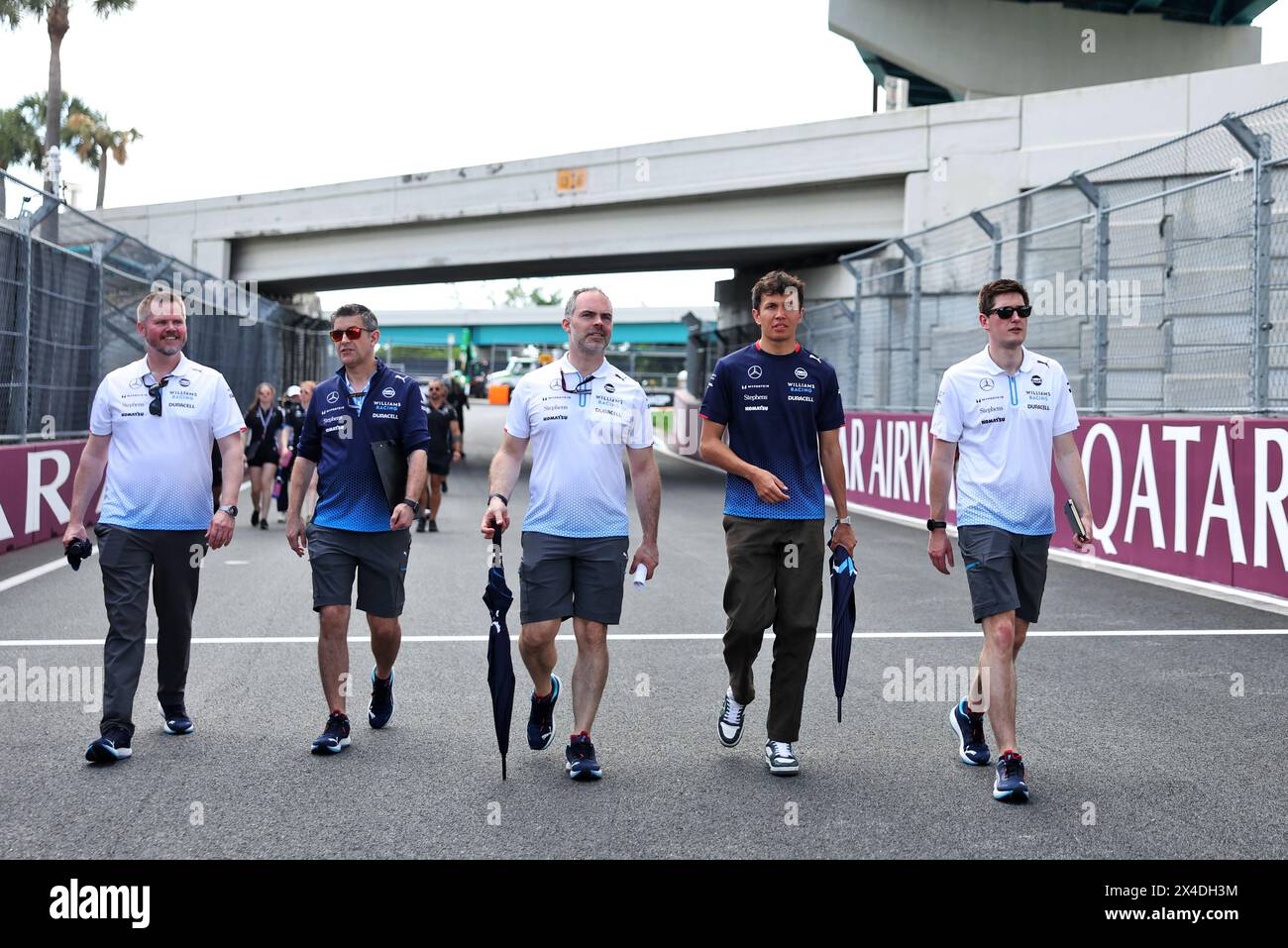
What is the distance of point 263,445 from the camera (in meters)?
15.9

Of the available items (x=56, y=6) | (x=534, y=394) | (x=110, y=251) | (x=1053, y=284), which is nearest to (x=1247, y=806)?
(x=534, y=394)

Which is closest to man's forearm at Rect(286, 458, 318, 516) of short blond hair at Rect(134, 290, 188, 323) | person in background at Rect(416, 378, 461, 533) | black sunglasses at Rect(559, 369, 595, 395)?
short blond hair at Rect(134, 290, 188, 323)

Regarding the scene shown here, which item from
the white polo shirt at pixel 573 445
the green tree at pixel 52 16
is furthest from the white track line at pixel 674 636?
the green tree at pixel 52 16

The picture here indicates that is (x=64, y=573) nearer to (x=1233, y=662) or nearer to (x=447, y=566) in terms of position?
(x=447, y=566)

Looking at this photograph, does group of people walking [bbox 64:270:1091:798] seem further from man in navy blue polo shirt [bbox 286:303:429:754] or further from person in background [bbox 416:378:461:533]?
person in background [bbox 416:378:461:533]

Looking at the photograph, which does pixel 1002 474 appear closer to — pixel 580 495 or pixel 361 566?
pixel 580 495

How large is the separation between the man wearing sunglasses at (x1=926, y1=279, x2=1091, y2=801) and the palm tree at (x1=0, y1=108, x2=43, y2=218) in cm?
5440

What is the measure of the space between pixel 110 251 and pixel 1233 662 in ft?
45.3

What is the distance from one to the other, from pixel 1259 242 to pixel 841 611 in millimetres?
6857

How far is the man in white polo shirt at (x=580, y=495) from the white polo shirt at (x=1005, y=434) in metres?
1.23

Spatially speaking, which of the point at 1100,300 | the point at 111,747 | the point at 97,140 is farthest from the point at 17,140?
the point at 111,747

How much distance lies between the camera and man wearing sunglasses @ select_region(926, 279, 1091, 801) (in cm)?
535

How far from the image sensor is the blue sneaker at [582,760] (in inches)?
206
